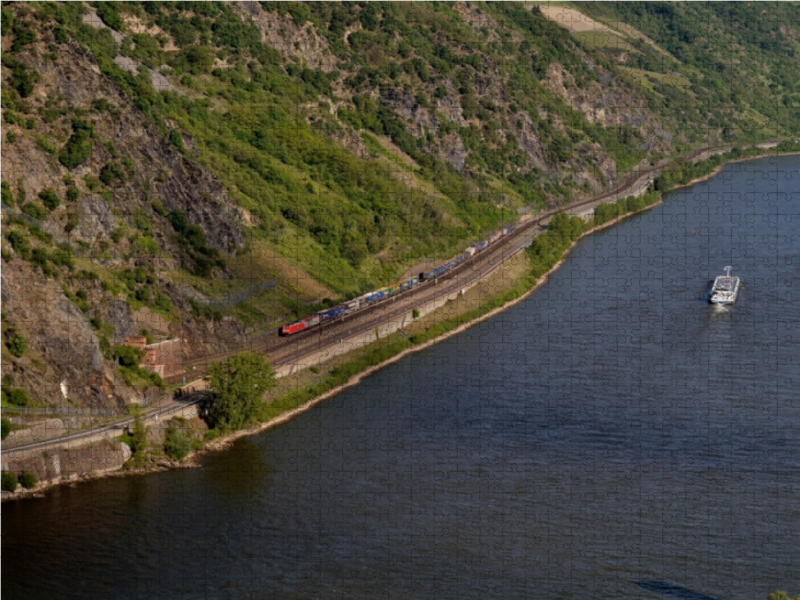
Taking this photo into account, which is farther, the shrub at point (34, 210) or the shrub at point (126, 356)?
the shrub at point (34, 210)

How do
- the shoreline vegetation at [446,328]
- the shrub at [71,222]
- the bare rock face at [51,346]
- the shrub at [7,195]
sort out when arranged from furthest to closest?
the shrub at [71,222] < the shrub at [7,195] < the shoreline vegetation at [446,328] < the bare rock face at [51,346]

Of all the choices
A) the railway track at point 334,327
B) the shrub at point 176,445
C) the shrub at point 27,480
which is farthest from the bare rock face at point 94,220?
the shrub at point 27,480

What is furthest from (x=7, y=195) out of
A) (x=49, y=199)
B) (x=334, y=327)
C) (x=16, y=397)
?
(x=334, y=327)

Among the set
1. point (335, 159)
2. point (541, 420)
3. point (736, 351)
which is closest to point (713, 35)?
point (335, 159)

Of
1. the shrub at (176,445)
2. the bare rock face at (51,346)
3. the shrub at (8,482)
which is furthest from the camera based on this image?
the bare rock face at (51,346)

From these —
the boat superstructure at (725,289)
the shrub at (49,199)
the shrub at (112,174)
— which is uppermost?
the shrub at (112,174)

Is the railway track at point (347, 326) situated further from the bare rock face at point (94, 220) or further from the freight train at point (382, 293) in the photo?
the bare rock face at point (94, 220)

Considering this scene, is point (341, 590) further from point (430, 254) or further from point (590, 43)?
point (590, 43)

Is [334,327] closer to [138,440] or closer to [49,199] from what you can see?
[49,199]
